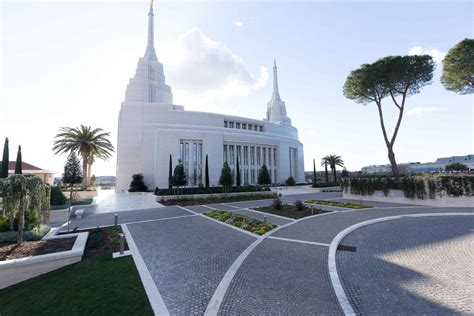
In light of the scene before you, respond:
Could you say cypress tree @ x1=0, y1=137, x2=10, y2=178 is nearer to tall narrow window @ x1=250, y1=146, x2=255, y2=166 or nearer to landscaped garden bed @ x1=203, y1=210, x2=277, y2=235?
landscaped garden bed @ x1=203, y1=210, x2=277, y2=235

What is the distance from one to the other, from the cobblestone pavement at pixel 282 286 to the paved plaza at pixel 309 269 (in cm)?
Result: 2

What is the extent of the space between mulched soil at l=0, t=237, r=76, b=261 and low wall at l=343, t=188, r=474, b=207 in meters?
23.9

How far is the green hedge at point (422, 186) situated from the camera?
15.4 meters

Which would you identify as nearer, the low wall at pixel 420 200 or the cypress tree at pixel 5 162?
the low wall at pixel 420 200

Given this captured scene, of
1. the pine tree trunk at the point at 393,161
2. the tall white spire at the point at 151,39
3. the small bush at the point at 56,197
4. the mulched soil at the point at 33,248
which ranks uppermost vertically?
the tall white spire at the point at 151,39

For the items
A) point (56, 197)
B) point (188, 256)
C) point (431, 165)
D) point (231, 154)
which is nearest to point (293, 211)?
point (188, 256)

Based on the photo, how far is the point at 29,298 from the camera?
5141 mm

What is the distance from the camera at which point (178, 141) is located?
36188 millimetres

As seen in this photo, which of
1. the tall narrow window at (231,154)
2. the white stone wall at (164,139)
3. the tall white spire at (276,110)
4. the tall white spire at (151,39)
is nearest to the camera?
the white stone wall at (164,139)

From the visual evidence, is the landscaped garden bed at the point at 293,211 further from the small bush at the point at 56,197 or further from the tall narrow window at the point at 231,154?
the tall narrow window at the point at 231,154

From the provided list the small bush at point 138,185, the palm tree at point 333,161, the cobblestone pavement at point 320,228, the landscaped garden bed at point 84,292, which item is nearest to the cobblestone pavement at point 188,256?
the landscaped garden bed at point 84,292

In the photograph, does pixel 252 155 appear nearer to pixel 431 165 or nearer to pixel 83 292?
pixel 83 292

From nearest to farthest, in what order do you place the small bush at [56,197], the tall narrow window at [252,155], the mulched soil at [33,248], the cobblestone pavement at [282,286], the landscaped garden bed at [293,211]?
the cobblestone pavement at [282,286]
the mulched soil at [33,248]
the landscaped garden bed at [293,211]
the small bush at [56,197]
the tall narrow window at [252,155]

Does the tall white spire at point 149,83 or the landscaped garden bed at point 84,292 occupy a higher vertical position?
the tall white spire at point 149,83
